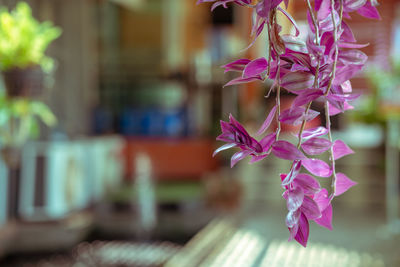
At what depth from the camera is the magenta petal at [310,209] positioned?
39 cm

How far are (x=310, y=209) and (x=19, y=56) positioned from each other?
1.65 metres

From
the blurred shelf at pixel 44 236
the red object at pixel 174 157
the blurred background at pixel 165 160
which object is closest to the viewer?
the blurred background at pixel 165 160

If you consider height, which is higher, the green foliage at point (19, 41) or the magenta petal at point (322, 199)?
the green foliage at point (19, 41)

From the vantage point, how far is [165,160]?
7004 mm

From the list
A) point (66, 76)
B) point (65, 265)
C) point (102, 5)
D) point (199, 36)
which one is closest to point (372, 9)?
point (65, 265)

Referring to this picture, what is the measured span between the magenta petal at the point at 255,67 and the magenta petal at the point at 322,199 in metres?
0.11

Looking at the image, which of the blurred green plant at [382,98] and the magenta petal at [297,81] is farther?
the blurred green plant at [382,98]

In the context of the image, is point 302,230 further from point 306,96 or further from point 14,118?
point 14,118

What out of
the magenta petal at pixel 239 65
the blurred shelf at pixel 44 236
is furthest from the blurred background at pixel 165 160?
the magenta petal at pixel 239 65

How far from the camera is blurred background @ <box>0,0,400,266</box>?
4.24 meters

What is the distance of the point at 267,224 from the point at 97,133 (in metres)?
3.30

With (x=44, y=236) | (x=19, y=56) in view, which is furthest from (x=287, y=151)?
(x=44, y=236)

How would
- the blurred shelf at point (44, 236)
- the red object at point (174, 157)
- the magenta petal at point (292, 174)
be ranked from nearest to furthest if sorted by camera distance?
the magenta petal at point (292, 174)
the blurred shelf at point (44, 236)
the red object at point (174, 157)

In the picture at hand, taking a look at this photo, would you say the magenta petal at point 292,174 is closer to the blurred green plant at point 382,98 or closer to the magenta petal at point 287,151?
the magenta petal at point 287,151
